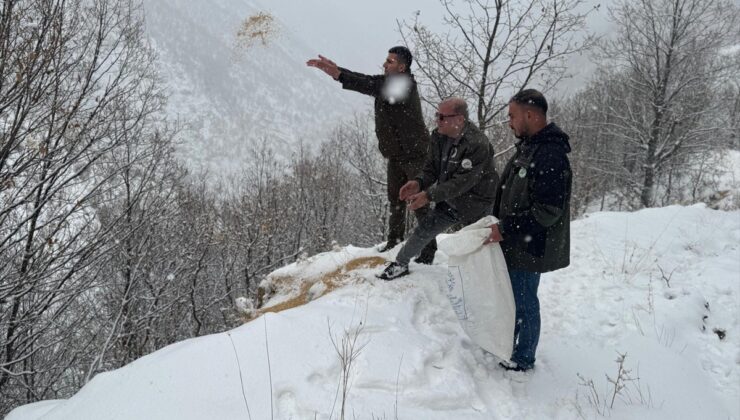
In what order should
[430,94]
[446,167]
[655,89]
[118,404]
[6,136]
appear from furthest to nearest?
1. [655,89]
2. [430,94]
3. [6,136]
4. [446,167]
5. [118,404]

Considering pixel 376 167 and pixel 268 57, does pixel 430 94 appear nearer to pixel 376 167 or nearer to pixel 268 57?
pixel 376 167

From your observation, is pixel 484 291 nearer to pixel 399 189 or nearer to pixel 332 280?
pixel 399 189

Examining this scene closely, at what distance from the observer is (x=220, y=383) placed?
2.38m

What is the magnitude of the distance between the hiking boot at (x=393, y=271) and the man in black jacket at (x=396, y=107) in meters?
0.49

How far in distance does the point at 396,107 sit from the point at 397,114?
7 cm

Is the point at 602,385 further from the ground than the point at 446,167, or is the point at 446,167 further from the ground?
the point at 446,167

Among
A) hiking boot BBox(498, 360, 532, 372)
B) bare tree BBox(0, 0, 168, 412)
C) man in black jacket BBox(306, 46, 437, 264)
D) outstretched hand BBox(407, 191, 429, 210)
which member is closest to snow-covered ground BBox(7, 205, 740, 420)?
hiking boot BBox(498, 360, 532, 372)

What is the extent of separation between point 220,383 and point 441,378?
1.32 metres

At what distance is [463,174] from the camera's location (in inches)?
134

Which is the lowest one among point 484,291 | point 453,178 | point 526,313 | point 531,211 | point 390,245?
point 526,313


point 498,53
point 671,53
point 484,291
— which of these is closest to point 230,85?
point 671,53

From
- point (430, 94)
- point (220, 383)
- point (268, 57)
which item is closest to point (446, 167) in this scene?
point (220, 383)

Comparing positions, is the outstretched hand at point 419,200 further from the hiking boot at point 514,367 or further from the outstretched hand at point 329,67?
the outstretched hand at point 329,67

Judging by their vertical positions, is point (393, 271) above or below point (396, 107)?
below
